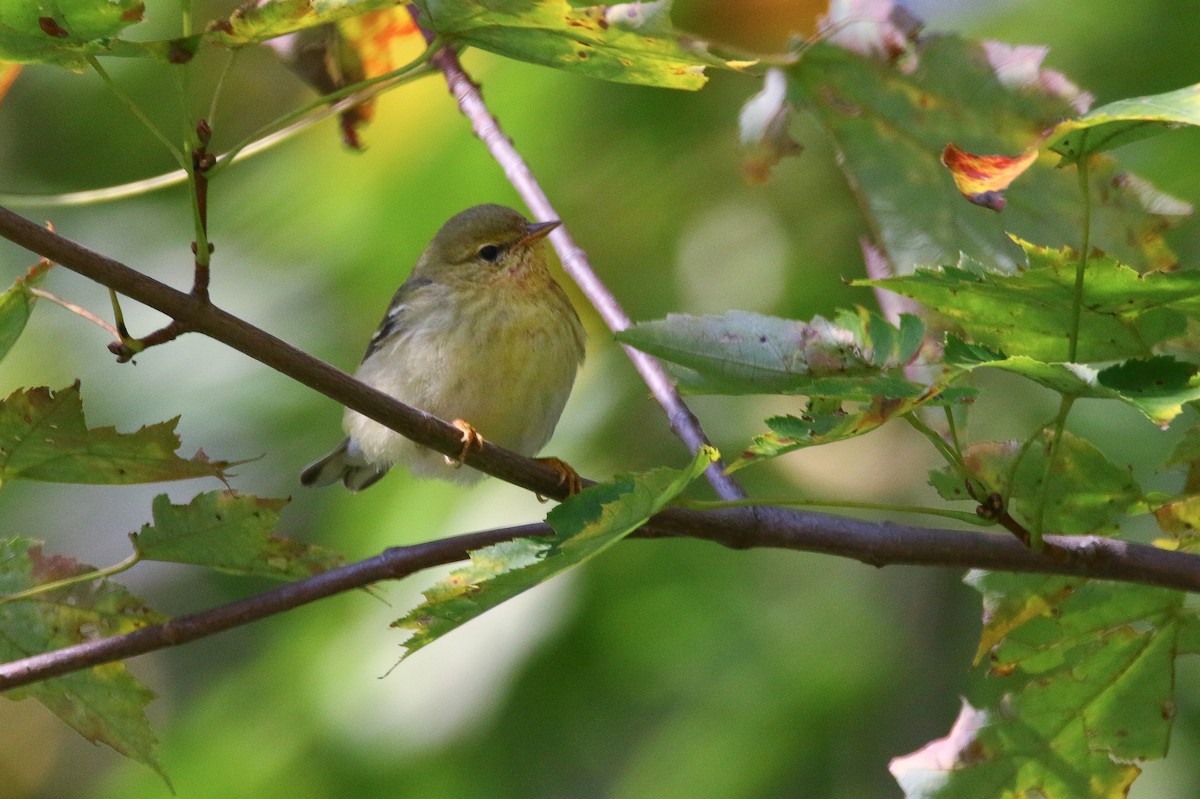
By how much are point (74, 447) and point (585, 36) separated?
0.97 meters

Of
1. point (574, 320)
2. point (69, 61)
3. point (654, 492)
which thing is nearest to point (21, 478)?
point (69, 61)

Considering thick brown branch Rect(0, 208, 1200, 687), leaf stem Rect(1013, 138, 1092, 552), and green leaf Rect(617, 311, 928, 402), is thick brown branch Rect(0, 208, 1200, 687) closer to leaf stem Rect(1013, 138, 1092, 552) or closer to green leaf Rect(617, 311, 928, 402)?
leaf stem Rect(1013, 138, 1092, 552)

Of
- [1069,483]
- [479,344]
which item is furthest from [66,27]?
[479,344]

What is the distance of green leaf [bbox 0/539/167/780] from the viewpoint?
206 cm

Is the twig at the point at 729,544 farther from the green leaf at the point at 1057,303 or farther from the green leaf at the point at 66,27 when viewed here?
the green leaf at the point at 66,27

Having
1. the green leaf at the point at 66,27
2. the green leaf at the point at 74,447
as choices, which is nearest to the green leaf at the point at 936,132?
the green leaf at the point at 74,447

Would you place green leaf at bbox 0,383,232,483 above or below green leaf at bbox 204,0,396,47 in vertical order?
below

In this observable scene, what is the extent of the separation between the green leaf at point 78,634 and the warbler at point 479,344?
1372 mm

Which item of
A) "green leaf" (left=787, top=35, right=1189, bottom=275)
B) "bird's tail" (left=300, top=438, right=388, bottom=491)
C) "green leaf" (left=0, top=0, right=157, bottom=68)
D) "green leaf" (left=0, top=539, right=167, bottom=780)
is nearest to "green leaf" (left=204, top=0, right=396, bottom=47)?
"green leaf" (left=0, top=0, right=157, bottom=68)

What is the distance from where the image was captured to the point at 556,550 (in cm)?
159

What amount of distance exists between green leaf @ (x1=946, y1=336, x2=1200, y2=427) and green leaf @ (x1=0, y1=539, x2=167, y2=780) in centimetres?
138

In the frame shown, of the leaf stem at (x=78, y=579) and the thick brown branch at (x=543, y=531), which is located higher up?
the leaf stem at (x=78, y=579)

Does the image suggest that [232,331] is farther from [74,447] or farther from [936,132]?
[936,132]

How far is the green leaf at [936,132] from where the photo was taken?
2.41 m
